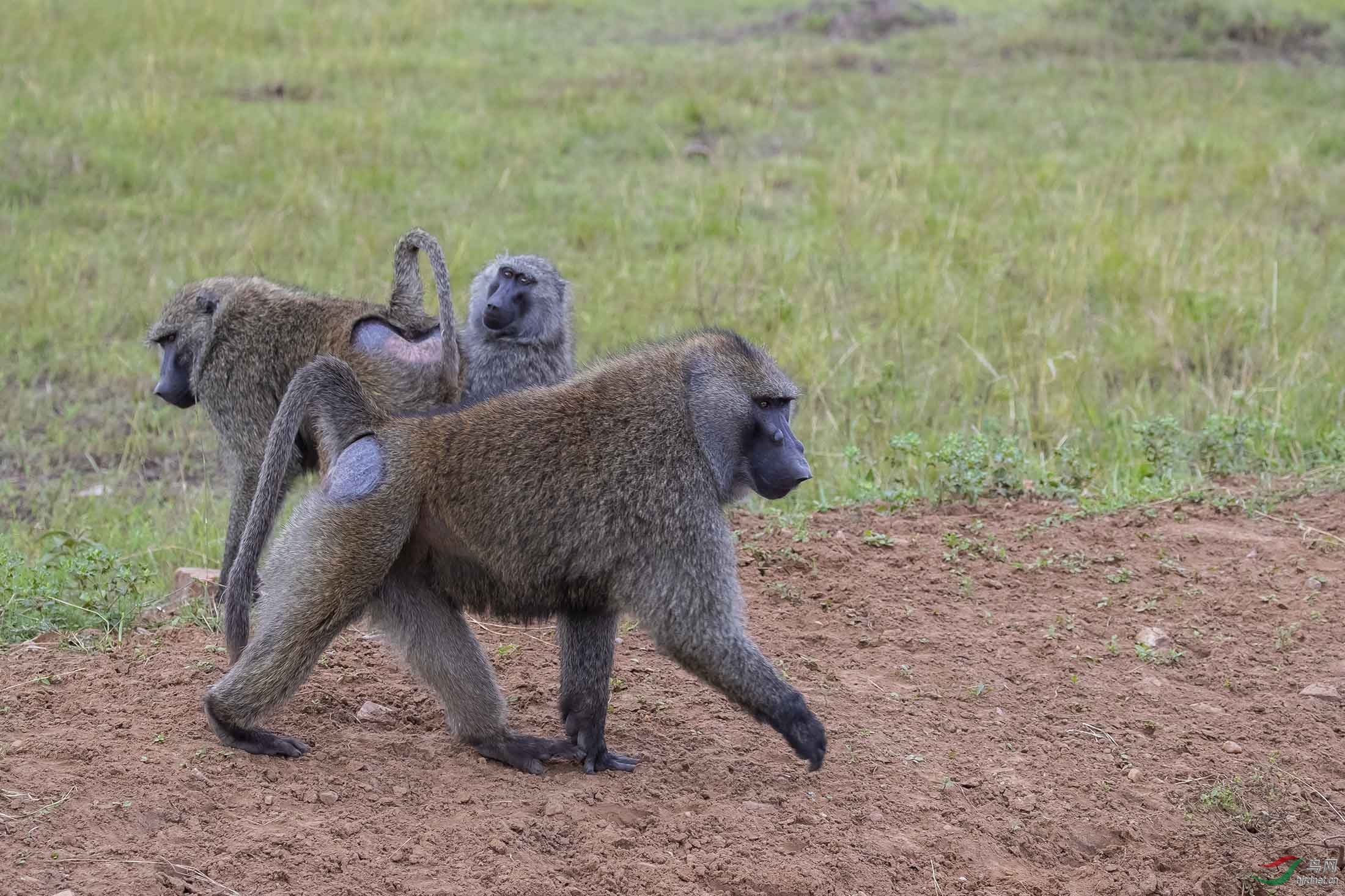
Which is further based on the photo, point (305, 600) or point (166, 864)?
point (305, 600)

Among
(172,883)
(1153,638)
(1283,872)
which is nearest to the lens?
(172,883)

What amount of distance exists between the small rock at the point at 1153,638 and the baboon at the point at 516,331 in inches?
76.7

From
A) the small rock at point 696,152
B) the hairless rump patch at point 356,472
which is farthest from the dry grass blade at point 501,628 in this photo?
the small rock at point 696,152

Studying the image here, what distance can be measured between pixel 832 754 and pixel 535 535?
878mm

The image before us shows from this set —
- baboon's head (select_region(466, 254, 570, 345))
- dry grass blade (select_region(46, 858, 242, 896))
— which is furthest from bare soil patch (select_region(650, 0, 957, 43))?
dry grass blade (select_region(46, 858, 242, 896))

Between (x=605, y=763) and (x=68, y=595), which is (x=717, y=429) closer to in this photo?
(x=605, y=763)

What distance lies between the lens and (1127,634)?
4113 mm

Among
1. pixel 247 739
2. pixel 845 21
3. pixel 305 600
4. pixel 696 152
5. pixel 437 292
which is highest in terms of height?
pixel 845 21

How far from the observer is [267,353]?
14.4 feet

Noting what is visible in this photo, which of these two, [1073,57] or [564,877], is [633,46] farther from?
[564,877]

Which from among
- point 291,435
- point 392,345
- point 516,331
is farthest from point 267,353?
point 291,435

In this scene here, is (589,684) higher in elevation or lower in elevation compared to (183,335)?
lower

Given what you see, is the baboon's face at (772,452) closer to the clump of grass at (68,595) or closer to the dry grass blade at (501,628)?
the dry grass blade at (501,628)

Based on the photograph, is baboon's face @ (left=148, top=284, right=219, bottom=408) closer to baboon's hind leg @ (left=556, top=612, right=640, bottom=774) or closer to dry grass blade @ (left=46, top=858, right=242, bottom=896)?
baboon's hind leg @ (left=556, top=612, right=640, bottom=774)
